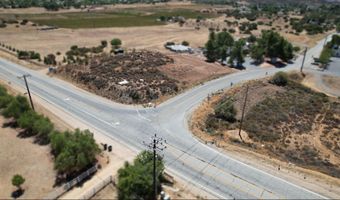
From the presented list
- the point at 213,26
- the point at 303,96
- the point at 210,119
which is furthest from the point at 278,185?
the point at 213,26

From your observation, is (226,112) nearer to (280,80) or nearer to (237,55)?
(280,80)

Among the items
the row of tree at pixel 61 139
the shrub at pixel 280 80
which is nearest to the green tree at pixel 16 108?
the row of tree at pixel 61 139

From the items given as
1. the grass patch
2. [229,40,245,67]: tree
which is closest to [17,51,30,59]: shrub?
the grass patch

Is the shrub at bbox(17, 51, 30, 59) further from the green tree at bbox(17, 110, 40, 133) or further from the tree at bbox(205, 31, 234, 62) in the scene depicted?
the tree at bbox(205, 31, 234, 62)

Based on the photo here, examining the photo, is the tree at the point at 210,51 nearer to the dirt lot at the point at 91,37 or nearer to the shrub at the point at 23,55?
the dirt lot at the point at 91,37

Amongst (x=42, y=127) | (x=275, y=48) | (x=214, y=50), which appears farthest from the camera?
(x=275, y=48)

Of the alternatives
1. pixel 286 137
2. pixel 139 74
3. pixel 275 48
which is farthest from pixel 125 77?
pixel 275 48

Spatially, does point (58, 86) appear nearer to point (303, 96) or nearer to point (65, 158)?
point (65, 158)
